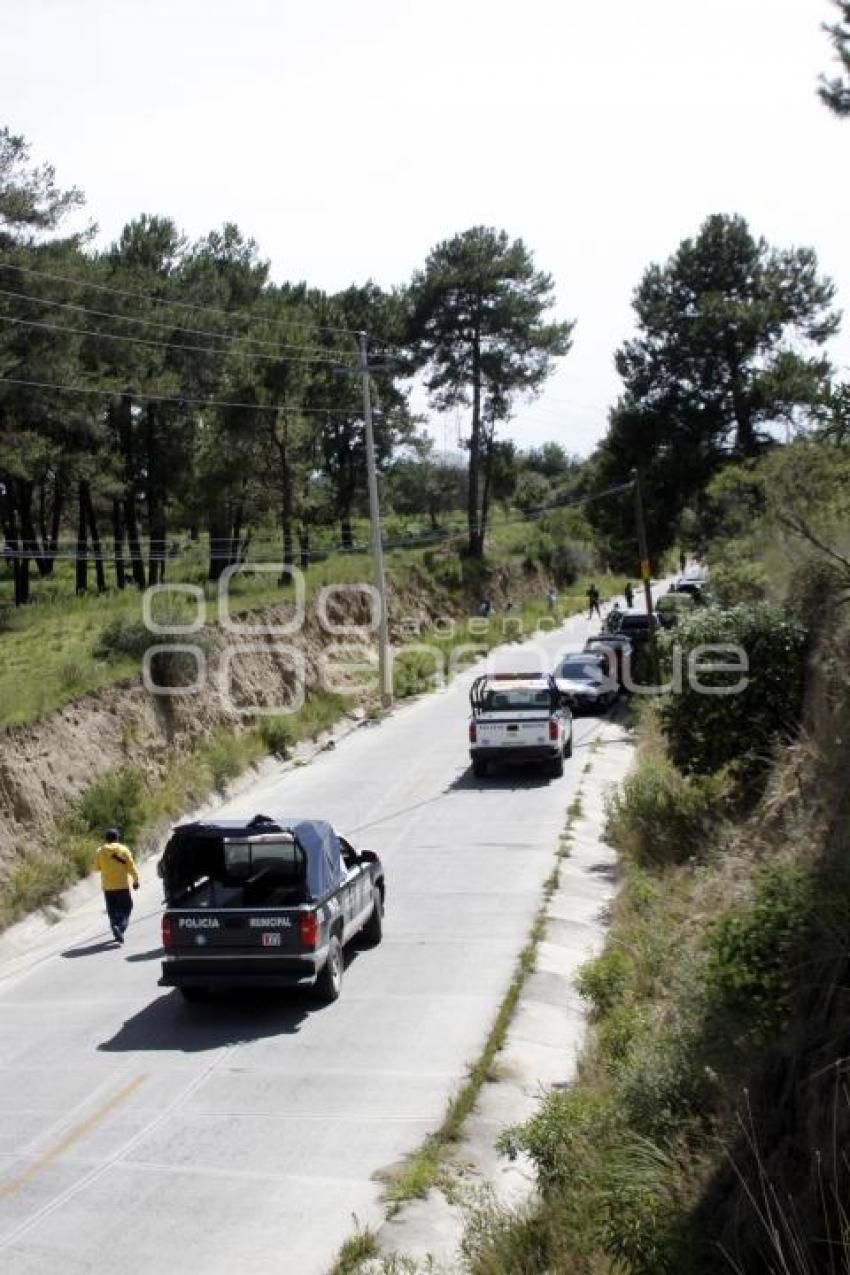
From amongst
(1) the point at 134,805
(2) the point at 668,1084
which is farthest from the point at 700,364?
(2) the point at 668,1084

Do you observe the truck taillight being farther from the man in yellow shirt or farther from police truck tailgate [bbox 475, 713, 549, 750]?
police truck tailgate [bbox 475, 713, 549, 750]

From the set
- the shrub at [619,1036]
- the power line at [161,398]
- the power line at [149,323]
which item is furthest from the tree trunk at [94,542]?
the shrub at [619,1036]

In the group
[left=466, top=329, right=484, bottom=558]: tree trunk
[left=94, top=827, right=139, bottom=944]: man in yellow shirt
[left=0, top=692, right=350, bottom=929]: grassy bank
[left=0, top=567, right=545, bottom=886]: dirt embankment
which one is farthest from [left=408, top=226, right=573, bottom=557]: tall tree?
[left=94, top=827, right=139, bottom=944]: man in yellow shirt

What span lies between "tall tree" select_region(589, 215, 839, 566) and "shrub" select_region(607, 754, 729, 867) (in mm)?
23734

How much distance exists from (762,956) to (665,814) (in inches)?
413

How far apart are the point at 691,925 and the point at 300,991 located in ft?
13.7

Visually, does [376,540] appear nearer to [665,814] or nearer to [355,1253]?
[665,814]

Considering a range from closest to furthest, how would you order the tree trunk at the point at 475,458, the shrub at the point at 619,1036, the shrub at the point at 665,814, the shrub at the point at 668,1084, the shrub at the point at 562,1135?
1. the shrub at the point at 668,1084
2. the shrub at the point at 562,1135
3. the shrub at the point at 619,1036
4. the shrub at the point at 665,814
5. the tree trunk at the point at 475,458

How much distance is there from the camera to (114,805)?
22.0 metres

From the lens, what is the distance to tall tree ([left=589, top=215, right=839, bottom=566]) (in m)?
43.2

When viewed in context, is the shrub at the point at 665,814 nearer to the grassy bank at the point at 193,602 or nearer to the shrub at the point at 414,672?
the grassy bank at the point at 193,602

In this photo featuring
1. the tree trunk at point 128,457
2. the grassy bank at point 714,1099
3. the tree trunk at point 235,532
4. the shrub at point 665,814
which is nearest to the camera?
the grassy bank at point 714,1099

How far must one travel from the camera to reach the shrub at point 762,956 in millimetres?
8766

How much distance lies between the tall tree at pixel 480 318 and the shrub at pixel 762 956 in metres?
46.9
